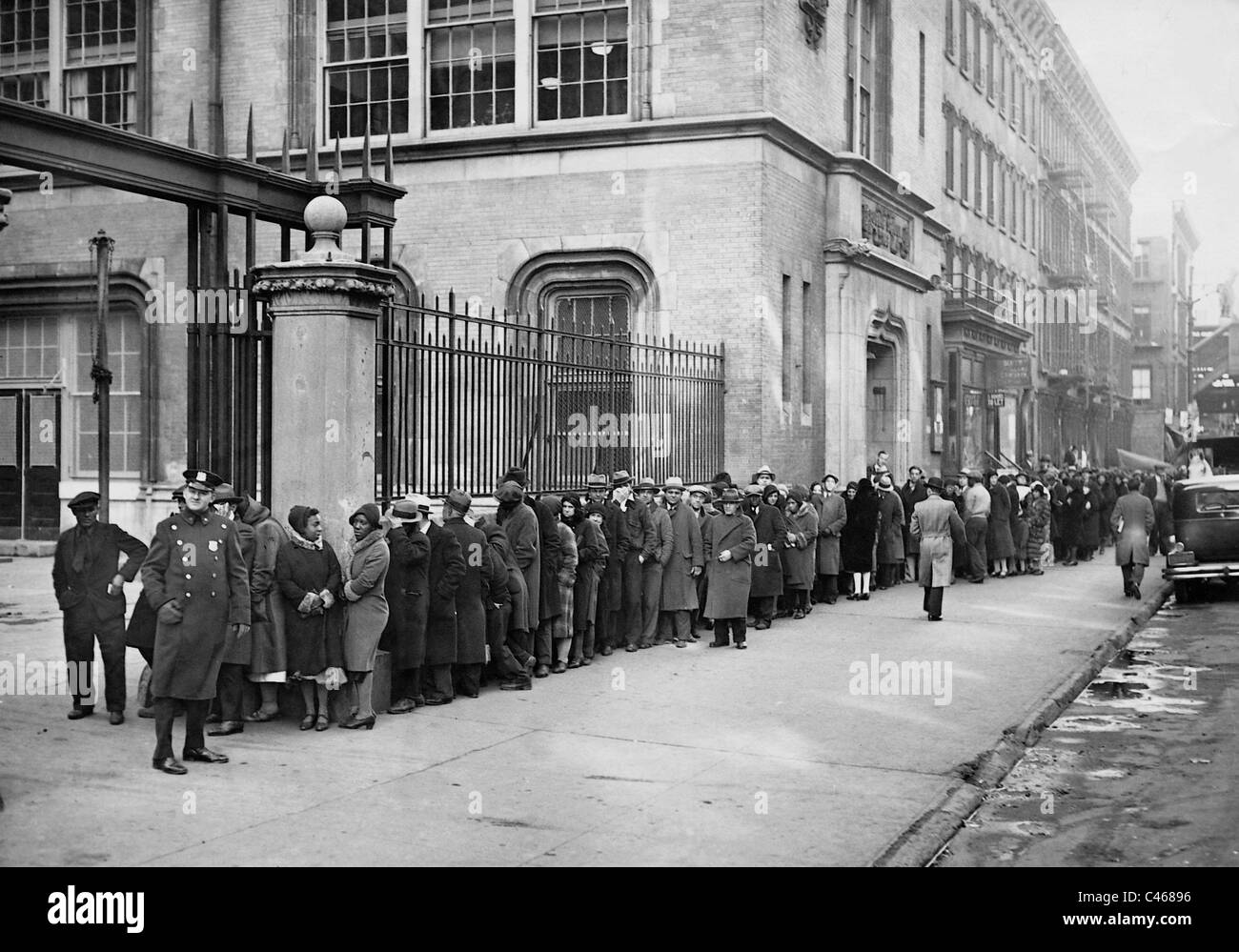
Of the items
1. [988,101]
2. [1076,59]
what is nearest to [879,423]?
[988,101]

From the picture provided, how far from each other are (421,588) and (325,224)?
2882 mm

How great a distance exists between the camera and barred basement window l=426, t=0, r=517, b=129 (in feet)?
68.9

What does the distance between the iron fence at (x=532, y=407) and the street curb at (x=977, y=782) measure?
206 inches

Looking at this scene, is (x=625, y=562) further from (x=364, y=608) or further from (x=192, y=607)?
(x=192, y=607)

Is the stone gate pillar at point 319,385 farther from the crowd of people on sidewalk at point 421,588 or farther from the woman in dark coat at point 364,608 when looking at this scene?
the woman in dark coat at point 364,608

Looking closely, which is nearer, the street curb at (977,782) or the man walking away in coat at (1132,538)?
the street curb at (977,782)

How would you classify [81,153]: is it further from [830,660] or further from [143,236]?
[143,236]

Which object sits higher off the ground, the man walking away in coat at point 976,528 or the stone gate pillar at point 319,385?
the stone gate pillar at point 319,385

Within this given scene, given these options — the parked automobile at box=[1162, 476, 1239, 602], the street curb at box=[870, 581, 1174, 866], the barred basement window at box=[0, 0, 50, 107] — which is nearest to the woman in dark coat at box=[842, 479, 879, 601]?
the parked automobile at box=[1162, 476, 1239, 602]

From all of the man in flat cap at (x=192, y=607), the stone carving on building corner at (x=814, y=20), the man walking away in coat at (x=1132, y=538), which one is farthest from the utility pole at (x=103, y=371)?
the man walking away in coat at (x=1132, y=538)

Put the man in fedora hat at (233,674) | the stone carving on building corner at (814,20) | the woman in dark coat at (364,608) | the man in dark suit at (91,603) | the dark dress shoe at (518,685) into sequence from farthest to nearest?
the stone carving on building corner at (814,20) < the dark dress shoe at (518,685) < the man in dark suit at (91,603) < the woman in dark coat at (364,608) < the man in fedora hat at (233,674)

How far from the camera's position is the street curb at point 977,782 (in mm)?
7047
